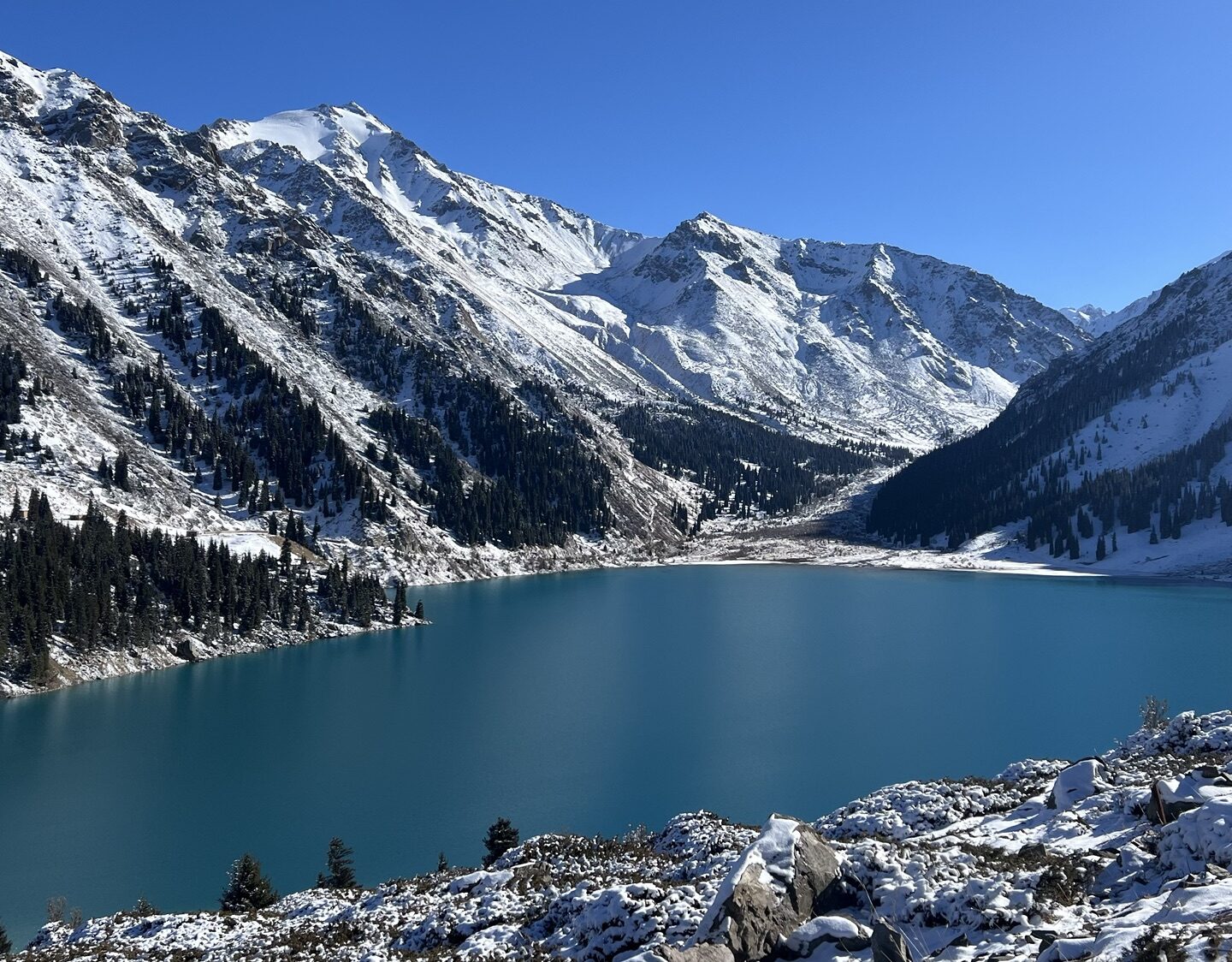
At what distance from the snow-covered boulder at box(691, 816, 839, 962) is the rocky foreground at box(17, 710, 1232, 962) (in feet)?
0.14

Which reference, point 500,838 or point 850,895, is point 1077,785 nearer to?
point 850,895

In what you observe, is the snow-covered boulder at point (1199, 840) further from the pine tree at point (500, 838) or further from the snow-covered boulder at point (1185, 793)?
the pine tree at point (500, 838)

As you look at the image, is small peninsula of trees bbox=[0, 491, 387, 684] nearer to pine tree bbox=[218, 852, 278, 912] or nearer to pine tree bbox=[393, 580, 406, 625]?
pine tree bbox=[393, 580, 406, 625]

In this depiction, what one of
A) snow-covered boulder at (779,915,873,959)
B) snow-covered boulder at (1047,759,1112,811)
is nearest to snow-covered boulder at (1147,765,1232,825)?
snow-covered boulder at (1047,759,1112,811)

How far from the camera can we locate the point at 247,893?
34812 mm

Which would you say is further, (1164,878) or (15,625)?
(15,625)

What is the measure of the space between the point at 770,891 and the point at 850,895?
227cm

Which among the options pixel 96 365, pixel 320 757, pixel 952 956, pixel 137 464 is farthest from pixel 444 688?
pixel 96 365

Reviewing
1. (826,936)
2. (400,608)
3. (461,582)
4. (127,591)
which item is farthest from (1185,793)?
(461,582)

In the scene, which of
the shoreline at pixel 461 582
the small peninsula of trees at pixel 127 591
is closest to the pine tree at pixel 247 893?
the shoreline at pixel 461 582

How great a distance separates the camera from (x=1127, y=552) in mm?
Answer: 183500

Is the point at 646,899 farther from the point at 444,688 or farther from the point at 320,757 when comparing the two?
the point at 444,688

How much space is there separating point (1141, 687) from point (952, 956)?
7608 centimetres

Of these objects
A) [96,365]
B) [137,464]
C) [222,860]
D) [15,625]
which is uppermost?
[96,365]
